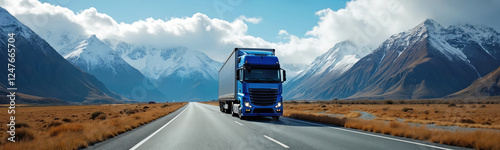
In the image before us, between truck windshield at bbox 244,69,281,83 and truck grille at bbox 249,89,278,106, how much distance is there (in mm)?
738

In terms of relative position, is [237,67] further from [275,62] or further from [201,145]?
[201,145]

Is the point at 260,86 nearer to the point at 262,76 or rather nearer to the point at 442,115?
the point at 262,76

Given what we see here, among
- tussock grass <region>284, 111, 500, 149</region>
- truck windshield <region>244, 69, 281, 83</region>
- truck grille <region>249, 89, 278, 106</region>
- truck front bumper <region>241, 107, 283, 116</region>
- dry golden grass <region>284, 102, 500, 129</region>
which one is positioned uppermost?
truck windshield <region>244, 69, 281, 83</region>

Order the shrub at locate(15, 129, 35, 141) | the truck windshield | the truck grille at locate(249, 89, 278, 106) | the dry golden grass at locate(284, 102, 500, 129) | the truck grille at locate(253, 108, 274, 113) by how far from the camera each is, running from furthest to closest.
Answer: the dry golden grass at locate(284, 102, 500, 129), the truck windshield, the truck grille at locate(253, 108, 274, 113), the truck grille at locate(249, 89, 278, 106), the shrub at locate(15, 129, 35, 141)

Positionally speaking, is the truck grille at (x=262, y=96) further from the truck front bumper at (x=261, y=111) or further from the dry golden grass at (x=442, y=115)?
the dry golden grass at (x=442, y=115)

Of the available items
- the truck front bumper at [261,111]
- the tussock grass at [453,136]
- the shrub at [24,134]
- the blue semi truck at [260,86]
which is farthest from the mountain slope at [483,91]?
the shrub at [24,134]

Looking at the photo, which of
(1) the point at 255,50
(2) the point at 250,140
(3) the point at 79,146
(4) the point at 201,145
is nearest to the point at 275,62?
(1) the point at 255,50

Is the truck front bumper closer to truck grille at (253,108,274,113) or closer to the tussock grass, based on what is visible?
truck grille at (253,108,274,113)

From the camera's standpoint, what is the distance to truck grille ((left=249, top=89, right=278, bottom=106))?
2048cm

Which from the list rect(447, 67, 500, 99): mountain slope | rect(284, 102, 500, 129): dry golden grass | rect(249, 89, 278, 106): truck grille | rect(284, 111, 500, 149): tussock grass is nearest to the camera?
rect(284, 111, 500, 149): tussock grass

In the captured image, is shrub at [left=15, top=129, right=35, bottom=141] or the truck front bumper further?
the truck front bumper

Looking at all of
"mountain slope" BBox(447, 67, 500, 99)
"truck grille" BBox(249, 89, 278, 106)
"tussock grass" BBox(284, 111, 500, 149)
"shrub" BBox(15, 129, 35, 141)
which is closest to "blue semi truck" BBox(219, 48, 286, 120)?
"truck grille" BBox(249, 89, 278, 106)

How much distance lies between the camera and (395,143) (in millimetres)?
10852

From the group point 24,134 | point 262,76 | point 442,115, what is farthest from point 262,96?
point 442,115
